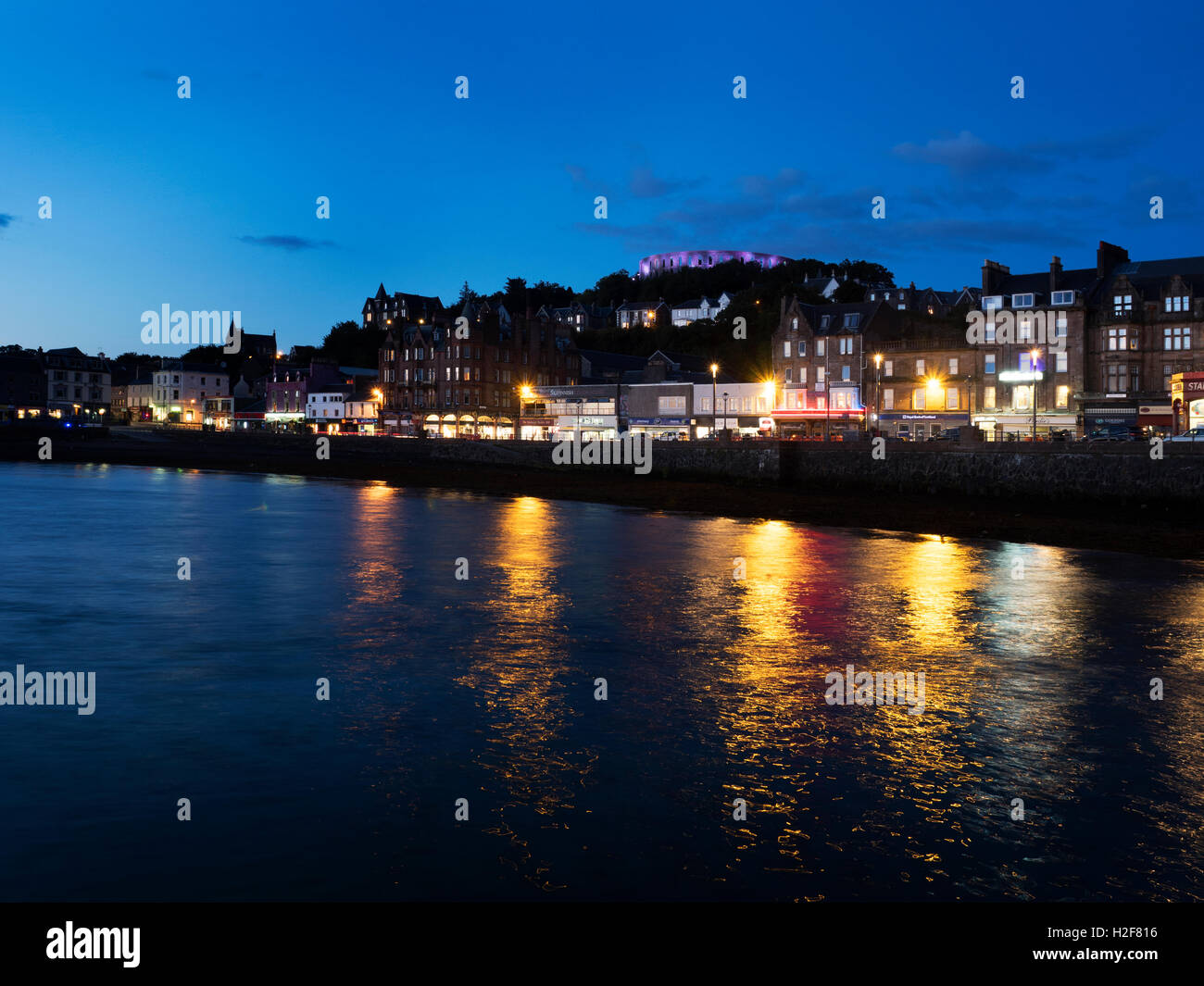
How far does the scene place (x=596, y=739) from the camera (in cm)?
1321

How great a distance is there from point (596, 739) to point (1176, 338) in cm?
7383

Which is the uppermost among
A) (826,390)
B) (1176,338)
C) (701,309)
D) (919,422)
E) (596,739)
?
(701,309)

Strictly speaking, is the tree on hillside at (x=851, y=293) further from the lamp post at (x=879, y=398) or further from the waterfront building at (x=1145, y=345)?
the waterfront building at (x=1145, y=345)

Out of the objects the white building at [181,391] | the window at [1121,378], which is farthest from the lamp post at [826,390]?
the white building at [181,391]

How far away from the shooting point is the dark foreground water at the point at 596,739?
9.29 m

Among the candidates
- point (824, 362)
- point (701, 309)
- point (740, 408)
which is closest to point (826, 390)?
point (824, 362)

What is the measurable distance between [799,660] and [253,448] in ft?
374

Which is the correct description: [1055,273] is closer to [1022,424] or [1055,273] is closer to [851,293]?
[1022,424]

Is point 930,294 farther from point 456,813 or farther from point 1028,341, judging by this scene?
point 456,813

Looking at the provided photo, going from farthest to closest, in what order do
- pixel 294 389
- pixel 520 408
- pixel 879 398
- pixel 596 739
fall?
1. pixel 294 389
2. pixel 520 408
3. pixel 879 398
4. pixel 596 739

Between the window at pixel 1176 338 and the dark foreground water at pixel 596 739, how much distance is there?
171 ft

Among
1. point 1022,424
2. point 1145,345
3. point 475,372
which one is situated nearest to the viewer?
point 1145,345

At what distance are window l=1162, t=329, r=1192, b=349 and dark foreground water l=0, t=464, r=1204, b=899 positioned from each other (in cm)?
5225

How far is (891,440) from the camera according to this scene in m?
65.6
